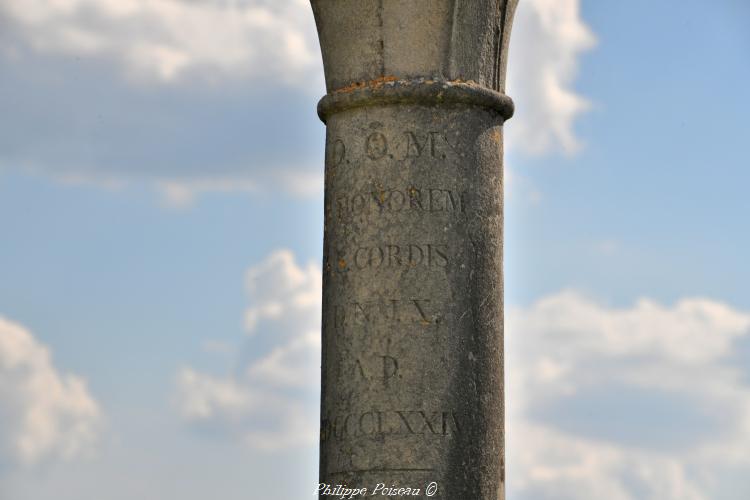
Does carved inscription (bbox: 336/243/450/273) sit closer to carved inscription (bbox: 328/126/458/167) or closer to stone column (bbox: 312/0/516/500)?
stone column (bbox: 312/0/516/500)

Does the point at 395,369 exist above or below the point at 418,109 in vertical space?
below

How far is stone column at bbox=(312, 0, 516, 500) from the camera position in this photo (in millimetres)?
9141

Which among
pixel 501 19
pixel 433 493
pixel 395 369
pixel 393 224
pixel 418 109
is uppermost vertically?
pixel 501 19

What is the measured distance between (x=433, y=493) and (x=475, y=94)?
8.29ft

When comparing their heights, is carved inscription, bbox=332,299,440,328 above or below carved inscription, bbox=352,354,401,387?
above

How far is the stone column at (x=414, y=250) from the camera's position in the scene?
30.0 ft

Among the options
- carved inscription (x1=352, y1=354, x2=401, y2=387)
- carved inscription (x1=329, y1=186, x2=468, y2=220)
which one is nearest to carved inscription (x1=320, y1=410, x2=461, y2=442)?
carved inscription (x1=352, y1=354, x2=401, y2=387)

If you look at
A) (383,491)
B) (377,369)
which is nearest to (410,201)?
(377,369)

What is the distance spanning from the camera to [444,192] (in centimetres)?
936

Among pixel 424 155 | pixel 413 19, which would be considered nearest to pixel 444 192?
pixel 424 155

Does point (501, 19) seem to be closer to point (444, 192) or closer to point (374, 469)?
point (444, 192)

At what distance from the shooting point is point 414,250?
9258mm

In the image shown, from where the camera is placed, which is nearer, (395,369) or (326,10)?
(395,369)

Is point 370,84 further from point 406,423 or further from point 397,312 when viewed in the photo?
point 406,423
